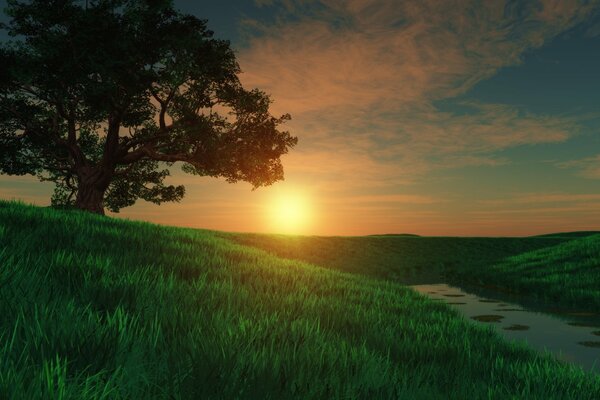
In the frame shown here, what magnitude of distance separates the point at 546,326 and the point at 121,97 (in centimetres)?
1864

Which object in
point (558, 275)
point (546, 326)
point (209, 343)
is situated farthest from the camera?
point (558, 275)

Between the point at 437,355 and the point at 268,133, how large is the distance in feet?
60.0

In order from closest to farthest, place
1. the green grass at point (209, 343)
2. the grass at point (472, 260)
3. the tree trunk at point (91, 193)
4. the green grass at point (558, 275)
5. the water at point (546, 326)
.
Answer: the green grass at point (209, 343), the water at point (546, 326), the green grass at point (558, 275), the grass at point (472, 260), the tree trunk at point (91, 193)

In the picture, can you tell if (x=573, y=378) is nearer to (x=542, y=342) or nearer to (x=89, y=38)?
(x=542, y=342)

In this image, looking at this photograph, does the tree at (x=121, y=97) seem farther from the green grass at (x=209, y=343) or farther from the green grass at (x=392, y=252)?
the green grass at (x=209, y=343)

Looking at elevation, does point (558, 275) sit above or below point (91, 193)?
below

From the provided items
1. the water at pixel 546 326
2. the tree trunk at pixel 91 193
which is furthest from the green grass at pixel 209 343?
the tree trunk at pixel 91 193

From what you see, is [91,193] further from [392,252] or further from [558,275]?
[558,275]

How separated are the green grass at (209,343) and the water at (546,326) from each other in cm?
183

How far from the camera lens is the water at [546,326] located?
7454 mm

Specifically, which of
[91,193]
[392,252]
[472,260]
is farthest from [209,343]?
[472,260]

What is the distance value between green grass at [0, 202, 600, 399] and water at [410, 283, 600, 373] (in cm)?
183

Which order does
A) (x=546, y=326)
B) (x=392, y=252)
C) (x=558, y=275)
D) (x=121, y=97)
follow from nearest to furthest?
(x=546, y=326) → (x=558, y=275) → (x=121, y=97) → (x=392, y=252)

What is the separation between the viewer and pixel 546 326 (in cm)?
969
